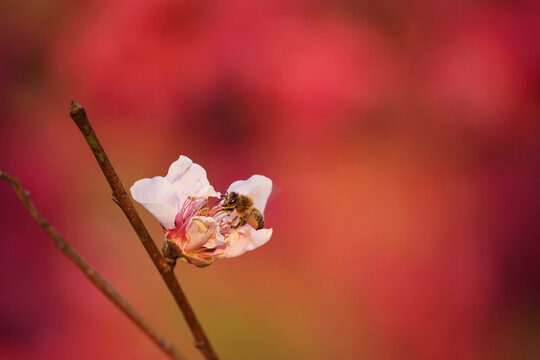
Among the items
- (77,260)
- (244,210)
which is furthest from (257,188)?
(77,260)

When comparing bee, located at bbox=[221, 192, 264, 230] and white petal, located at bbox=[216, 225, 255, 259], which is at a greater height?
bee, located at bbox=[221, 192, 264, 230]

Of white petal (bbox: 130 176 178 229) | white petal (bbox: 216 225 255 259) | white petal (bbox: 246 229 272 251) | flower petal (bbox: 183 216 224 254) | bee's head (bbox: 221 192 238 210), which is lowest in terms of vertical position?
white petal (bbox: 246 229 272 251)

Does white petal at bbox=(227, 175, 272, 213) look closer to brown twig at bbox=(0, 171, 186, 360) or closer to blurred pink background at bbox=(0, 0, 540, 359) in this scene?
brown twig at bbox=(0, 171, 186, 360)

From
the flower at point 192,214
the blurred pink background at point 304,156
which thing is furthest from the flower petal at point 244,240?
the blurred pink background at point 304,156

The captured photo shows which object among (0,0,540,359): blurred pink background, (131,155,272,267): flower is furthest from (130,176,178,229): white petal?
(0,0,540,359): blurred pink background

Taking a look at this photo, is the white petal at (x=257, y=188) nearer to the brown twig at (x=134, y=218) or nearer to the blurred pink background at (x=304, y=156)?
the brown twig at (x=134, y=218)

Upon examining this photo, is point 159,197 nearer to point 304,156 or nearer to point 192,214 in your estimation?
point 192,214

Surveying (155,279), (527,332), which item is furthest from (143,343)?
(527,332)

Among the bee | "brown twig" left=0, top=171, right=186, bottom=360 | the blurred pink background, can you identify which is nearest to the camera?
"brown twig" left=0, top=171, right=186, bottom=360
